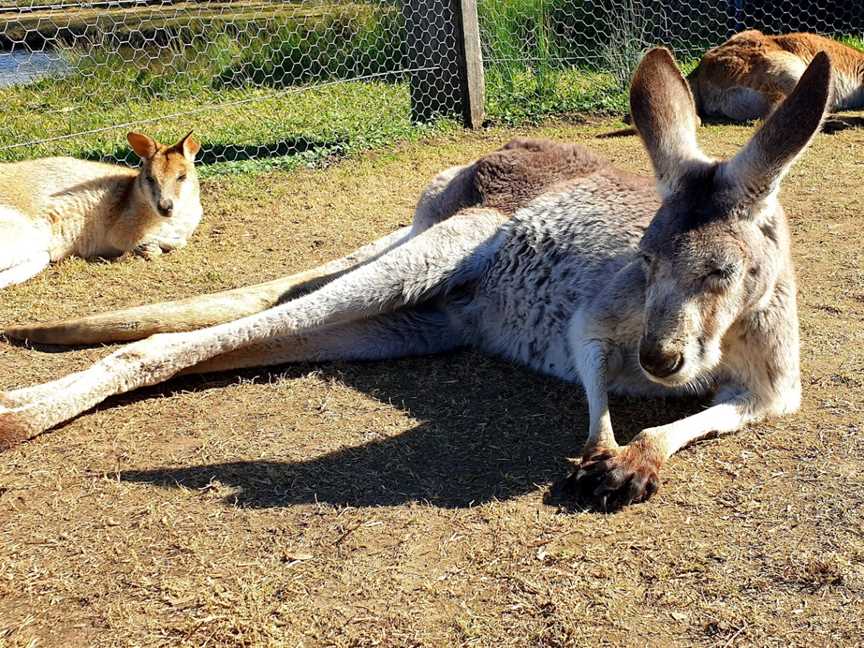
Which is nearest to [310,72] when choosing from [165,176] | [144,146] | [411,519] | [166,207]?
[144,146]

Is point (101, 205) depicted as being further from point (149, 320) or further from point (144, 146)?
point (149, 320)

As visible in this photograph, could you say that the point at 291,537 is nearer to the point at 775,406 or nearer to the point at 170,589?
the point at 170,589

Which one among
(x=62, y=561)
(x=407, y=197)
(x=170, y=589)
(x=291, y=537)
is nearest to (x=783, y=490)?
(x=291, y=537)

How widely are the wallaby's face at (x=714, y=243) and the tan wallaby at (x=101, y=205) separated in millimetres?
3192

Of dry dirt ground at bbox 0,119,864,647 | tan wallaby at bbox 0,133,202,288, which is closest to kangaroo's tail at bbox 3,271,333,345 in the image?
dry dirt ground at bbox 0,119,864,647

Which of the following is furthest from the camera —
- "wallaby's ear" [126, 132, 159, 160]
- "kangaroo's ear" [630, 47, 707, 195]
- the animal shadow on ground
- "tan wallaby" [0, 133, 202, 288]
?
"wallaby's ear" [126, 132, 159, 160]

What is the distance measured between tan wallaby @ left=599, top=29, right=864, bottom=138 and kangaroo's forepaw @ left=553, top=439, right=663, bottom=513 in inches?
204

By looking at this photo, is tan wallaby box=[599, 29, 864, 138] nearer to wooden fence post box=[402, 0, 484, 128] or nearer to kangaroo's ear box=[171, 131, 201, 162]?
wooden fence post box=[402, 0, 484, 128]

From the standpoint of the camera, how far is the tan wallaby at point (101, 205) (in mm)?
4988

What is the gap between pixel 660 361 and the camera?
2480 mm

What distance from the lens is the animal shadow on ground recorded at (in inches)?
106

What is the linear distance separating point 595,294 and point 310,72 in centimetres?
574

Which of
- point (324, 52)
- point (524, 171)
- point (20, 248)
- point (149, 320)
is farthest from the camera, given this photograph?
point (324, 52)

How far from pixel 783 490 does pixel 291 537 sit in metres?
1.36
